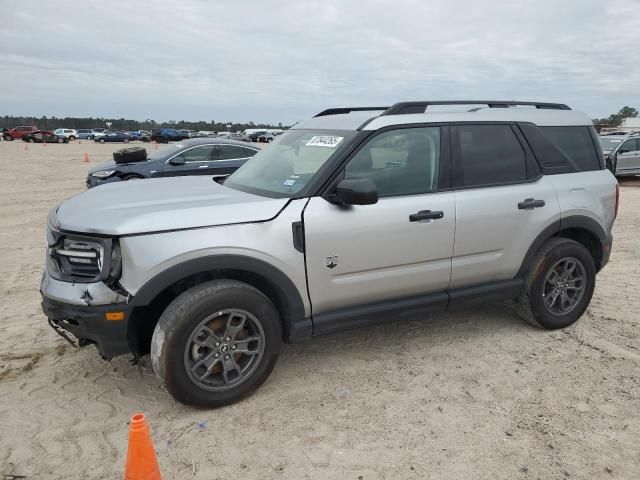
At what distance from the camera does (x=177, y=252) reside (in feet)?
9.97

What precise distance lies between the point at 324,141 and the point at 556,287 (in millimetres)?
2474

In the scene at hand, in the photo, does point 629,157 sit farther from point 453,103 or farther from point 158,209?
point 158,209

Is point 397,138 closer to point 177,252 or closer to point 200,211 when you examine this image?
point 200,211

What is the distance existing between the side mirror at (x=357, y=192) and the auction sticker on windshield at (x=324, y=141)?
1.57 ft

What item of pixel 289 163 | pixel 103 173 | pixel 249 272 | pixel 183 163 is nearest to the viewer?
pixel 249 272

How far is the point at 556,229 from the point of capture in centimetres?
438

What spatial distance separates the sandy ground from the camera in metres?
2.82

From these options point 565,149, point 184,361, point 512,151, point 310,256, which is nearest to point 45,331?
point 184,361

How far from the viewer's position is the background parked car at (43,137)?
46.1 meters

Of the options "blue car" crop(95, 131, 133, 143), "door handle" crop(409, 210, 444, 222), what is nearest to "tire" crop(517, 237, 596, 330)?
"door handle" crop(409, 210, 444, 222)

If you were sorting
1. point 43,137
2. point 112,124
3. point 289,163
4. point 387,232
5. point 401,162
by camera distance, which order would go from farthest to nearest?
point 112,124, point 43,137, point 289,163, point 401,162, point 387,232

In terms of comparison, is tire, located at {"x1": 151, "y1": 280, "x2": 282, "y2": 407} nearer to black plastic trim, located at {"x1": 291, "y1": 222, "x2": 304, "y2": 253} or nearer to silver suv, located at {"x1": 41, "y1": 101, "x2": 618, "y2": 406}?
silver suv, located at {"x1": 41, "y1": 101, "x2": 618, "y2": 406}

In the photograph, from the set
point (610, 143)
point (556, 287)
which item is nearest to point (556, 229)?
point (556, 287)

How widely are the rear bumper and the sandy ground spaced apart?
52 cm
